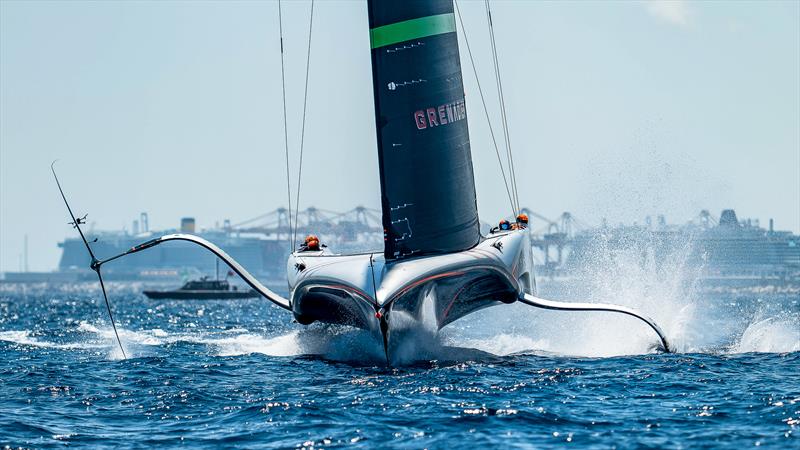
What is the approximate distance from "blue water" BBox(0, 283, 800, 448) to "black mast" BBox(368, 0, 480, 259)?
162cm

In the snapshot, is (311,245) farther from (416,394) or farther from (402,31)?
(416,394)

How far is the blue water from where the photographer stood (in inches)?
401

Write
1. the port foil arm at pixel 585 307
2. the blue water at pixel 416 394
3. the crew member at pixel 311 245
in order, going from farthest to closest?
the crew member at pixel 311 245, the port foil arm at pixel 585 307, the blue water at pixel 416 394

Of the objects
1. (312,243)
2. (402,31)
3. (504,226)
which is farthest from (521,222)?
(402,31)

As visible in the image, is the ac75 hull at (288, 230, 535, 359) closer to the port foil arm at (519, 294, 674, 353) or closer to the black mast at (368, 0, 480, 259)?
the port foil arm at (519, 294, 674, 353)

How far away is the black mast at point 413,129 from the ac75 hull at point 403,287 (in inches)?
18.6

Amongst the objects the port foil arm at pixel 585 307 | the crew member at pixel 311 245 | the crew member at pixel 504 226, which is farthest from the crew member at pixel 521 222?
the crew member at pixel 311 245

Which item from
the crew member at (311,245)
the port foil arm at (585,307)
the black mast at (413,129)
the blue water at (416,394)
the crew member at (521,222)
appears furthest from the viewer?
the crew member at (311,245)

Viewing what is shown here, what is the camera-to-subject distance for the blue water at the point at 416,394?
1019cm

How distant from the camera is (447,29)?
55.5ft

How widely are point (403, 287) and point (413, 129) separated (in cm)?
253

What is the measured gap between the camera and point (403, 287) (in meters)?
14.8

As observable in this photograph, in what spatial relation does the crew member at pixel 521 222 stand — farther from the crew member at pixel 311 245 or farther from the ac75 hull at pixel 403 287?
the crew member at pixel 311 245

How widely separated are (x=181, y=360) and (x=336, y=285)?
306cm
